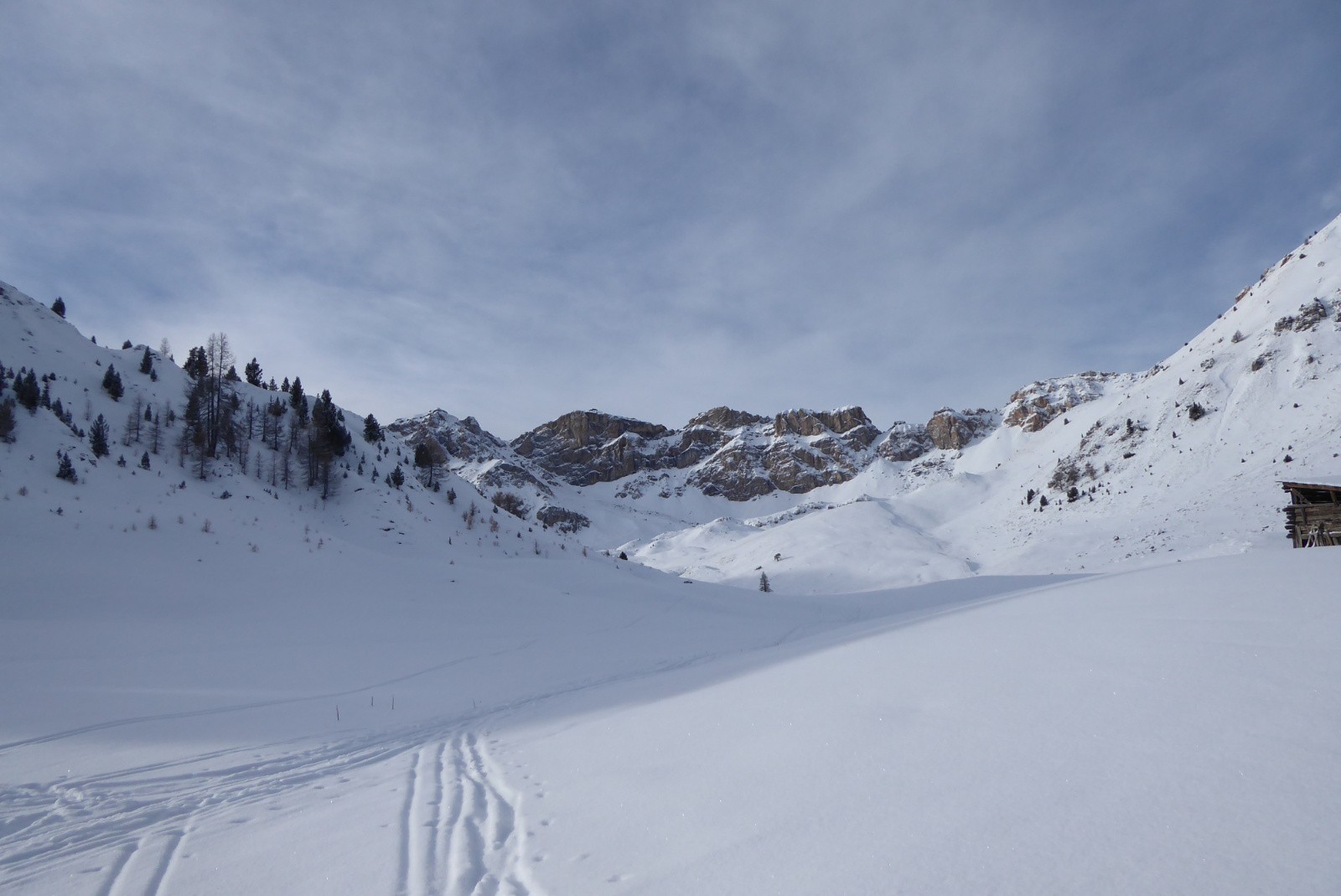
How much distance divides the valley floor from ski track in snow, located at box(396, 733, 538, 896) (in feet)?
0.08

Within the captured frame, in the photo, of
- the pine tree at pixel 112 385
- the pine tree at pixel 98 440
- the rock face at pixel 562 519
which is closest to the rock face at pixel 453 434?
the rock face at pixel 562 519

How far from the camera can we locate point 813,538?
5375 cm

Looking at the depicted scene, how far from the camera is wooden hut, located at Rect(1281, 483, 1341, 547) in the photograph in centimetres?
1630

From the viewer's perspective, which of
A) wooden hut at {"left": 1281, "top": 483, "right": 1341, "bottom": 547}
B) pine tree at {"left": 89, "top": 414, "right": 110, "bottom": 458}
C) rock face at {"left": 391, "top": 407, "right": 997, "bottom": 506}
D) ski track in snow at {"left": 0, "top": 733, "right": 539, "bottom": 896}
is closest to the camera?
ski track in snow at {"left": 0, "top": 733, "right": 539, "bottom": 896}

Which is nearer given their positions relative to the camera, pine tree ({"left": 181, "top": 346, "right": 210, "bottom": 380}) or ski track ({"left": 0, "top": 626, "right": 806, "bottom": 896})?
ski track ({"left": 0, "top": 626, "right": 806, "bottom": 896})

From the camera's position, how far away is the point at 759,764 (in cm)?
397

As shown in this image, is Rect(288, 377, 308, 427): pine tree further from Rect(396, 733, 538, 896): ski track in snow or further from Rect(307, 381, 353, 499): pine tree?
Rect(396, 733, 538, 896): ski track in snow

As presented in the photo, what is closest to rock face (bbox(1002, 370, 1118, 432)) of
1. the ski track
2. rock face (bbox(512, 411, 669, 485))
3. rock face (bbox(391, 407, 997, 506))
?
rock face (bbox(391, 407, 997, 506))

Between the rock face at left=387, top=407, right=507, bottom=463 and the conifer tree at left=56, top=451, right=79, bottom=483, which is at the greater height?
the rock face at left=387, top=407, right=507, bottom=463

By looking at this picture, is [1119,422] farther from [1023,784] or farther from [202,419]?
[202,419]

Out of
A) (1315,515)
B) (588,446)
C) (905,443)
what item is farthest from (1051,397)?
(588,446)

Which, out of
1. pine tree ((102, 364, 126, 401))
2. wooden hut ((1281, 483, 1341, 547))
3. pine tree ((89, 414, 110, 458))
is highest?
pine tree ((102, 364, 126, 401))

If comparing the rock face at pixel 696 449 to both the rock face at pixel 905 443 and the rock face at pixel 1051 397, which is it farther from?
the rock face at pixel 1051 397

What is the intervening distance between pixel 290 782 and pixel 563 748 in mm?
2532
